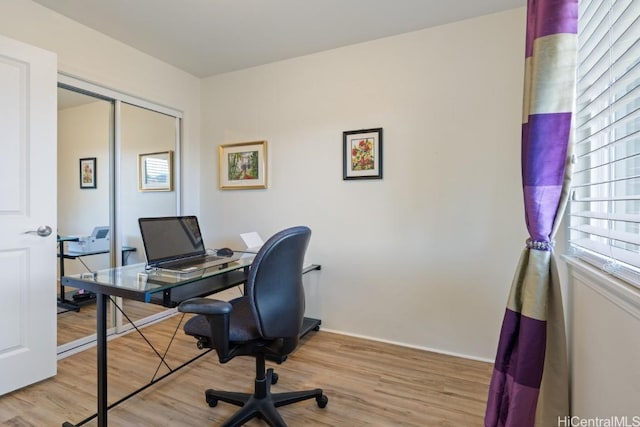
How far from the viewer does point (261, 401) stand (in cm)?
163

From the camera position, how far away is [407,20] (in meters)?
2.35

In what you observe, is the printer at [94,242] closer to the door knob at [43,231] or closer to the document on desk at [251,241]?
the door knob at [43,231]

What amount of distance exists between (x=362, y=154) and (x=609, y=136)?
1.70 m

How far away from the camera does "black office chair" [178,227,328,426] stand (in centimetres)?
138

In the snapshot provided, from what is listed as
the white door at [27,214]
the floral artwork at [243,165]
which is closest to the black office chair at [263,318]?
the white door at [27,214]

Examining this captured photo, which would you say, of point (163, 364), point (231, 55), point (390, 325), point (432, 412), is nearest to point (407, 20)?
point (231, 55)

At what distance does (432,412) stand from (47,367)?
2352mm

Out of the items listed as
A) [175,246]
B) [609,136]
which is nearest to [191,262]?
[175,246]

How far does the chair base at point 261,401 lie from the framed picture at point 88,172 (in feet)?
6.33

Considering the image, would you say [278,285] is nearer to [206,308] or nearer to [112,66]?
[206,308]

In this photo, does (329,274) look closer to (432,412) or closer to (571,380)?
(432,412)

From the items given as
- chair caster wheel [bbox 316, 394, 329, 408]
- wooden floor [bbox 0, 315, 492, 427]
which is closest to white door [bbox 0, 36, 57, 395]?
wooden floor [bbox 0, 315, 492, 427]

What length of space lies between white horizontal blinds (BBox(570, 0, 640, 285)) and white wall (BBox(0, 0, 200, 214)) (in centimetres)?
301

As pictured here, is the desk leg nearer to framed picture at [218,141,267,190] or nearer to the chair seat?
the chair seat
